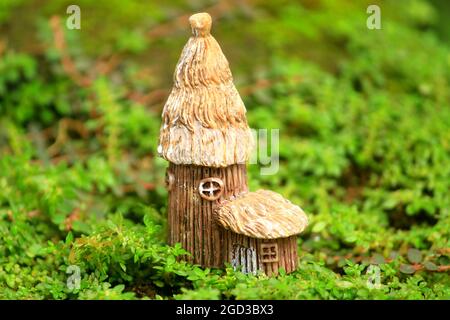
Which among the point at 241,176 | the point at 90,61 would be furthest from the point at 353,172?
the point at 90,61

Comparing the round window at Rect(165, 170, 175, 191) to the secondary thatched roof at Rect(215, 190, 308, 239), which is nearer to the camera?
the secondary thatched roof at Rect(215, 190, 308, 239)

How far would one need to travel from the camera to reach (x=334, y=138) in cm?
563

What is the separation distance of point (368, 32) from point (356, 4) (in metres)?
0.84

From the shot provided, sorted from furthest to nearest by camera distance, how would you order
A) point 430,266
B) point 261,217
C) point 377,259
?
point 377,259
point 430,266
point 261,217

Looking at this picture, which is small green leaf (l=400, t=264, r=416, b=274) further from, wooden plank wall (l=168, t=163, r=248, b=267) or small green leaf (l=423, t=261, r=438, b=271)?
wooden plank wall (l=168, t=163, r=248, b=267)

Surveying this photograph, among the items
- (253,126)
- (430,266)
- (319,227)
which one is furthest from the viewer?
(253,126)

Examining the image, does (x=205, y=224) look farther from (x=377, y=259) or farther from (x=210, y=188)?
(x=377, y=259)

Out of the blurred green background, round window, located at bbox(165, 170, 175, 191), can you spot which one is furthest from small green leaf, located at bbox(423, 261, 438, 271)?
round window, located at bbox(165, 170, 175, 191)

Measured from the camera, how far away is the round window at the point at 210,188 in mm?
3730

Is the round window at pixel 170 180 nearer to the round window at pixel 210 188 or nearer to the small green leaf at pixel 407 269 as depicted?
the round window at pixel 210 188

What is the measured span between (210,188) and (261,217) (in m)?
0.31

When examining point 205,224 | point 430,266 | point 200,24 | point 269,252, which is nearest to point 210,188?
point 205,224

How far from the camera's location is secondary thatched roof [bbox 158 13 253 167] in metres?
3.67

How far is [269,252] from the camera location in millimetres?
3658
